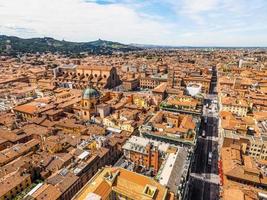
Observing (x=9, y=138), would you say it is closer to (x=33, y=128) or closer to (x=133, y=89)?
(x=33, y=128)

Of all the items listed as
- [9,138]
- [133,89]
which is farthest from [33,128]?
[133,89]

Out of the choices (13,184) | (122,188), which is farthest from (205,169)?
(13,184)

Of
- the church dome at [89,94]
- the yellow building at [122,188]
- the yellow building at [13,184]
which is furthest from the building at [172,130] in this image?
the yellow building at [13,184]

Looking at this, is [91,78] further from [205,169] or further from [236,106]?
[205,169]

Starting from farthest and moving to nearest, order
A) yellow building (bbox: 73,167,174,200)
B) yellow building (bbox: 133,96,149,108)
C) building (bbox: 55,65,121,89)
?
building (bbox: 55,65,121,89) < yellow building (bbox: 133,96,149,108) < yellow building (bbox: 73,167,174,200)

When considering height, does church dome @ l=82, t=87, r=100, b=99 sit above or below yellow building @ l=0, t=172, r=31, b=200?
above

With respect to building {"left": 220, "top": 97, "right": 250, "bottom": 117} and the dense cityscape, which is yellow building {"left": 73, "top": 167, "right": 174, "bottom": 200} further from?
building {"left": 220, "top": 97, "right": 250, "bottom": 117}

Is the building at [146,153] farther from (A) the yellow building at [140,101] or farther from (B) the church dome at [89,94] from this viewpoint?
(A) the yellow building at [140,101]

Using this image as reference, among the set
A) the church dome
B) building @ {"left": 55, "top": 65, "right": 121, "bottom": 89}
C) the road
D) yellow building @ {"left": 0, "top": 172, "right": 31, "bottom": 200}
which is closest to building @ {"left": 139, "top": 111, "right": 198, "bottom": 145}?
the road

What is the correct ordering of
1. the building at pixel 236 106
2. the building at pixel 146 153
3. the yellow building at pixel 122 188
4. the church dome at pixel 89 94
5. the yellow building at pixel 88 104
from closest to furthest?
the yellow building at pixel 122 188 → the building at pixel 146 153 → the yellow building at pixel 88 104 → the church dome at pixel 89 94 → the building at pixel 236 106
